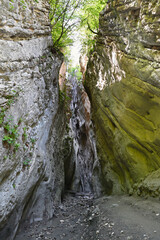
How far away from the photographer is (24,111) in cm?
634

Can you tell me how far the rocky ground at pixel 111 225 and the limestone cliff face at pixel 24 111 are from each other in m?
0.75

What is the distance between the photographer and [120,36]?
8422mm

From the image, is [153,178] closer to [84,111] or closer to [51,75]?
[51,75]

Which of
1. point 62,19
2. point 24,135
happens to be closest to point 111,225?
point 24,135

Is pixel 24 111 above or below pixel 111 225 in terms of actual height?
above

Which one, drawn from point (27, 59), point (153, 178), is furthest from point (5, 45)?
point (153, 178)

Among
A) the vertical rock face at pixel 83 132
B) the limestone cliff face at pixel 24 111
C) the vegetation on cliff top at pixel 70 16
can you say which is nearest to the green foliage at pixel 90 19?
the vegetation on cliff top at pixel 70 16

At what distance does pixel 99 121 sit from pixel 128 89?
3.72m

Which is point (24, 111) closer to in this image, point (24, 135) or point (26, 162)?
point (24, 135)

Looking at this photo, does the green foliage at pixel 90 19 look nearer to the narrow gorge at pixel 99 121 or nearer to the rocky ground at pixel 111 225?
the narrow gorge at pixel 99 121

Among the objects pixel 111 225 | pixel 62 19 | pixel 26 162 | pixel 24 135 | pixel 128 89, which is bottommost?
pixel 111 225

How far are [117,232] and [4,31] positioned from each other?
6.44 meters

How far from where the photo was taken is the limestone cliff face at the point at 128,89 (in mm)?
7067

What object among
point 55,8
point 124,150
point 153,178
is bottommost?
point 153,178
